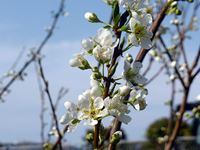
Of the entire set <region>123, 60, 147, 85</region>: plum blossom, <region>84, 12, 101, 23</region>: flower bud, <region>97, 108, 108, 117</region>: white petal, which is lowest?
<region>97, 108, 108, 117</region>: white petal

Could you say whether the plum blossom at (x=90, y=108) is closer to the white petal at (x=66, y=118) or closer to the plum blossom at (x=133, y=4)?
the white petal at (x=66, y=118)

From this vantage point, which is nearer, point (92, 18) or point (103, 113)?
point (103, 113)

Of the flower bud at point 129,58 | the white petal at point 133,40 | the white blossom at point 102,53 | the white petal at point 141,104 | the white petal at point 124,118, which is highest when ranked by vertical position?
the white petal at point 133,40

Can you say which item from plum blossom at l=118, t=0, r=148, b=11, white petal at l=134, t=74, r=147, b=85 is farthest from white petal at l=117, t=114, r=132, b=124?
plum blossom at l=118, t=0, r=148, b=11

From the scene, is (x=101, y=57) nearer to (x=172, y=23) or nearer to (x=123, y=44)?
(x=123, y=44)

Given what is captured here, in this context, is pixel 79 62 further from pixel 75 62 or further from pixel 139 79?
pixel 139 79

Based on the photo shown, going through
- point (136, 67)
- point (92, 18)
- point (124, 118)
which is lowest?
point (124, 118)

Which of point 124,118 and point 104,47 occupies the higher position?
point 104,47

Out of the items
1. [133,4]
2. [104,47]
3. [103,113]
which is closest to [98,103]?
[103,113]

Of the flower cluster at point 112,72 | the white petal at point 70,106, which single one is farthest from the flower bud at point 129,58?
the white petal at point 70,106

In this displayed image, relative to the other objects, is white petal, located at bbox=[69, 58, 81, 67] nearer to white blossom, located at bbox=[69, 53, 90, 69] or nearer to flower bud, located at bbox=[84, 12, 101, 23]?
white blossom, located at bbox=[69, 53, 90, 69]
